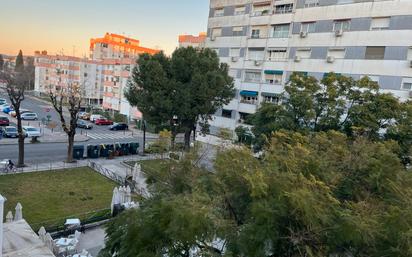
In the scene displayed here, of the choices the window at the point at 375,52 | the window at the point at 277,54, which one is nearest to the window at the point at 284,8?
the window at the point at 277,54

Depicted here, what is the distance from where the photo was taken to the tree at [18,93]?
65.8ft

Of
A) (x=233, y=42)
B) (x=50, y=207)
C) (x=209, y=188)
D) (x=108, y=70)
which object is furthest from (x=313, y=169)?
(x=108, y=70)

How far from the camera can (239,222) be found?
24.6ft

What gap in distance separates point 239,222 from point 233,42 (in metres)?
24.9

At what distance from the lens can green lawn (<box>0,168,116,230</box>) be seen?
14900mm

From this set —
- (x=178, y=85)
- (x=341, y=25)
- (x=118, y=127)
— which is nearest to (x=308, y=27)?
(x=341, y=25)

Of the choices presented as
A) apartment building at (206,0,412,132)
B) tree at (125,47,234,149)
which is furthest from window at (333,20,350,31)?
tree at (125,47,234,149)

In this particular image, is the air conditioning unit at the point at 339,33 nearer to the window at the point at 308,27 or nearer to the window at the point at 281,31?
the window at the point at 308,27

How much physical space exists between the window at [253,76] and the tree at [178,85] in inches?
178

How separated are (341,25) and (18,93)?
23.0 meters

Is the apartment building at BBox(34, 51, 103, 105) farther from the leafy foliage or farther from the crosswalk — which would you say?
the leafy foliage

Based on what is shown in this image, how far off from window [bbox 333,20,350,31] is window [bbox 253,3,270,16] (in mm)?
6253

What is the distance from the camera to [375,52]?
2191 centimetres

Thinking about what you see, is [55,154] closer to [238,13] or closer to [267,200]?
[238,13]
